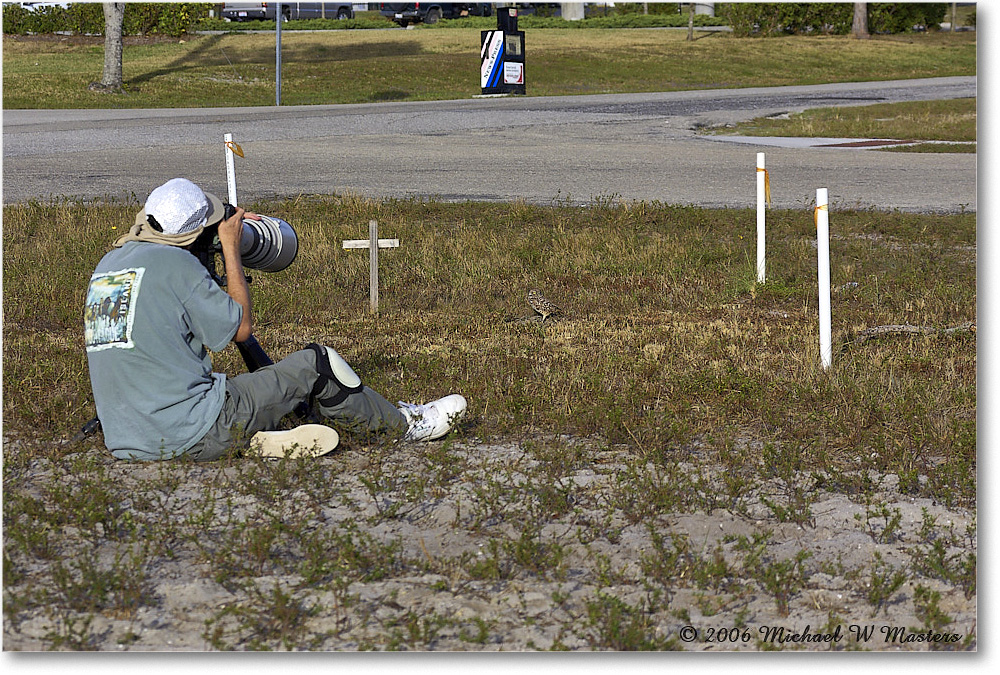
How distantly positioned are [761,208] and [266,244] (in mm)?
4206

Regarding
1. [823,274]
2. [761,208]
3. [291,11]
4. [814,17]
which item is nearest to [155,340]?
[823,274]

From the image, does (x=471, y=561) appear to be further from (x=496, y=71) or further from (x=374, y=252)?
(x=496, y=71)

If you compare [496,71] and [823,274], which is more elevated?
[496,71]

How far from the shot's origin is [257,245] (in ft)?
17.0

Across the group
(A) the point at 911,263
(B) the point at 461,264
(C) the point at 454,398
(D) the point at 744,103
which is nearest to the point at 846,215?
(A) the point at 911,263

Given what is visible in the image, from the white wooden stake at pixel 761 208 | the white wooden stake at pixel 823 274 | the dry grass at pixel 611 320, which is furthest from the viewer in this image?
the white wooden stake at pixel 761 208

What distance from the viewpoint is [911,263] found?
9656mm

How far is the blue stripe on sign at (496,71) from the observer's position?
3197 centimetres

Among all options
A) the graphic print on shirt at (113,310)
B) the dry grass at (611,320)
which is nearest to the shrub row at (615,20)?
the dry grass at (611,320)

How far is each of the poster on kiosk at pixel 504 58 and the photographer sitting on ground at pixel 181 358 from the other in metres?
28.0

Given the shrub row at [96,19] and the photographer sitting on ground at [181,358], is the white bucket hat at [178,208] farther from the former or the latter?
the shrub row at [96,19]

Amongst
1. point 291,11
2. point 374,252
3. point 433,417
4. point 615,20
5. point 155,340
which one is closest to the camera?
point 155,340

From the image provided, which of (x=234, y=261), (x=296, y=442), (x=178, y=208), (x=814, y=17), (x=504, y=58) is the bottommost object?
(x=296, y=442)

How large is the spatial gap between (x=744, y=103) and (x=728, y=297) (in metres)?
22.8
